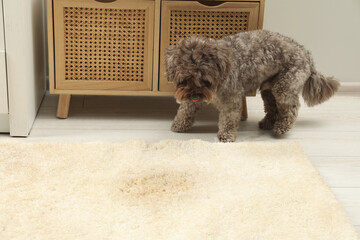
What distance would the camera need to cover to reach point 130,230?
1312 mm

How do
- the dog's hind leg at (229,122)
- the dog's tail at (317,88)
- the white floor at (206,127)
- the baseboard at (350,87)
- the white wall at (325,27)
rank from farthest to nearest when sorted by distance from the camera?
the baseboard at (350,87)
the white wall at (325,27)
the dog's tail at (317,88)
the dog's hind leg at (229,122)
the white floor at (206,127)

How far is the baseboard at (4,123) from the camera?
6.25ft

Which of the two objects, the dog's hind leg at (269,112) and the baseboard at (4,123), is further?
the dog's hind leg at (269,112)

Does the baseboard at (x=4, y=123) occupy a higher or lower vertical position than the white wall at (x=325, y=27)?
lower

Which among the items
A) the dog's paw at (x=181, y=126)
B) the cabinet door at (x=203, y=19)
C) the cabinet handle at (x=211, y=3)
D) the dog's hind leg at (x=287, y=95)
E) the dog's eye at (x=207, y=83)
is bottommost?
the dog's paw at (x=181, y=126)

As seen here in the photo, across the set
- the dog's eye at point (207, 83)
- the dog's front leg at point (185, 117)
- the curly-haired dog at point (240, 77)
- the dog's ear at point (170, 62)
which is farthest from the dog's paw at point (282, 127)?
the dog's ear at point (170, 62)

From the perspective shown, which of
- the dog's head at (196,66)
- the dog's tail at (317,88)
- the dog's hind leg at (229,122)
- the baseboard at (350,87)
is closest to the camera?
the dog's head at (196,66)

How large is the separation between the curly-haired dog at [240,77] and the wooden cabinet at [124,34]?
0.44 ft

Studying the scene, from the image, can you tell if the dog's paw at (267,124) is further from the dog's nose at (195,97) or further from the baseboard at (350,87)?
the baseboard at (350,87)

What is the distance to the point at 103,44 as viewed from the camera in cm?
203

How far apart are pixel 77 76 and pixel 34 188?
2.25 ft

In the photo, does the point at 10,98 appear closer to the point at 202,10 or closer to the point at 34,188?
the point at 34,188

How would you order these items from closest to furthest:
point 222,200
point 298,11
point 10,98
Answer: point 222,200, point 10,98, point 298,11

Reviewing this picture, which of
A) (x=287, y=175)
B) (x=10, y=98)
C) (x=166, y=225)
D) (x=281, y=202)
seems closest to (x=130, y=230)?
(x=166, y=225)
